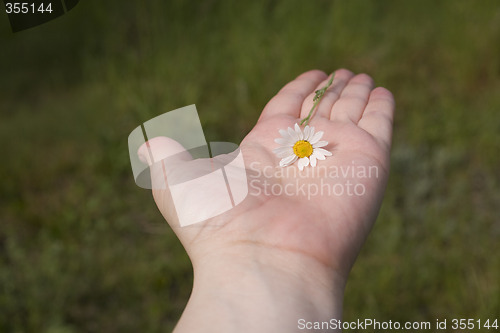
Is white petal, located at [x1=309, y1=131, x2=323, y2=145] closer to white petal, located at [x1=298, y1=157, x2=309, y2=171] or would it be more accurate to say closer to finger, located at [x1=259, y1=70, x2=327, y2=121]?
white petal, located at [x1=298, y1=157, x2=309, y2=171]

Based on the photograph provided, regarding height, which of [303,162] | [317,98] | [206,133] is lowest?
[206,133]

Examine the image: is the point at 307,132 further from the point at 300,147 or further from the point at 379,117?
the point at 379,117

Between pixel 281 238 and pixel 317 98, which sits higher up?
pixel 317 98

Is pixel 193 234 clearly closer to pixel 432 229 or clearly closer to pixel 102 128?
pixel 432 229

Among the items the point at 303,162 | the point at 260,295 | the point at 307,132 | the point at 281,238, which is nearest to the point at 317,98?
the point at 307,132

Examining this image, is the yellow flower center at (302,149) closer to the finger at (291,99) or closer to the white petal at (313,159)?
the white petal at (313,159)

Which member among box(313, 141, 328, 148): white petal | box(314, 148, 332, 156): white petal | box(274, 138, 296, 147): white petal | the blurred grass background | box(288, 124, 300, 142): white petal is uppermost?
box(288, 124, 300, 142): white petal

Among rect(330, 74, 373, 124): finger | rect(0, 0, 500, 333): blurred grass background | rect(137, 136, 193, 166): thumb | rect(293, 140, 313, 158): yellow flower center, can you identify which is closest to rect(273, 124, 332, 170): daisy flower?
rect(293, 140, 313, 158): yellow flower center

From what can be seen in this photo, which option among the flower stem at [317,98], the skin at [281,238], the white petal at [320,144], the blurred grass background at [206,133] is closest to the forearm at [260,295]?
the skin at [281,238]
